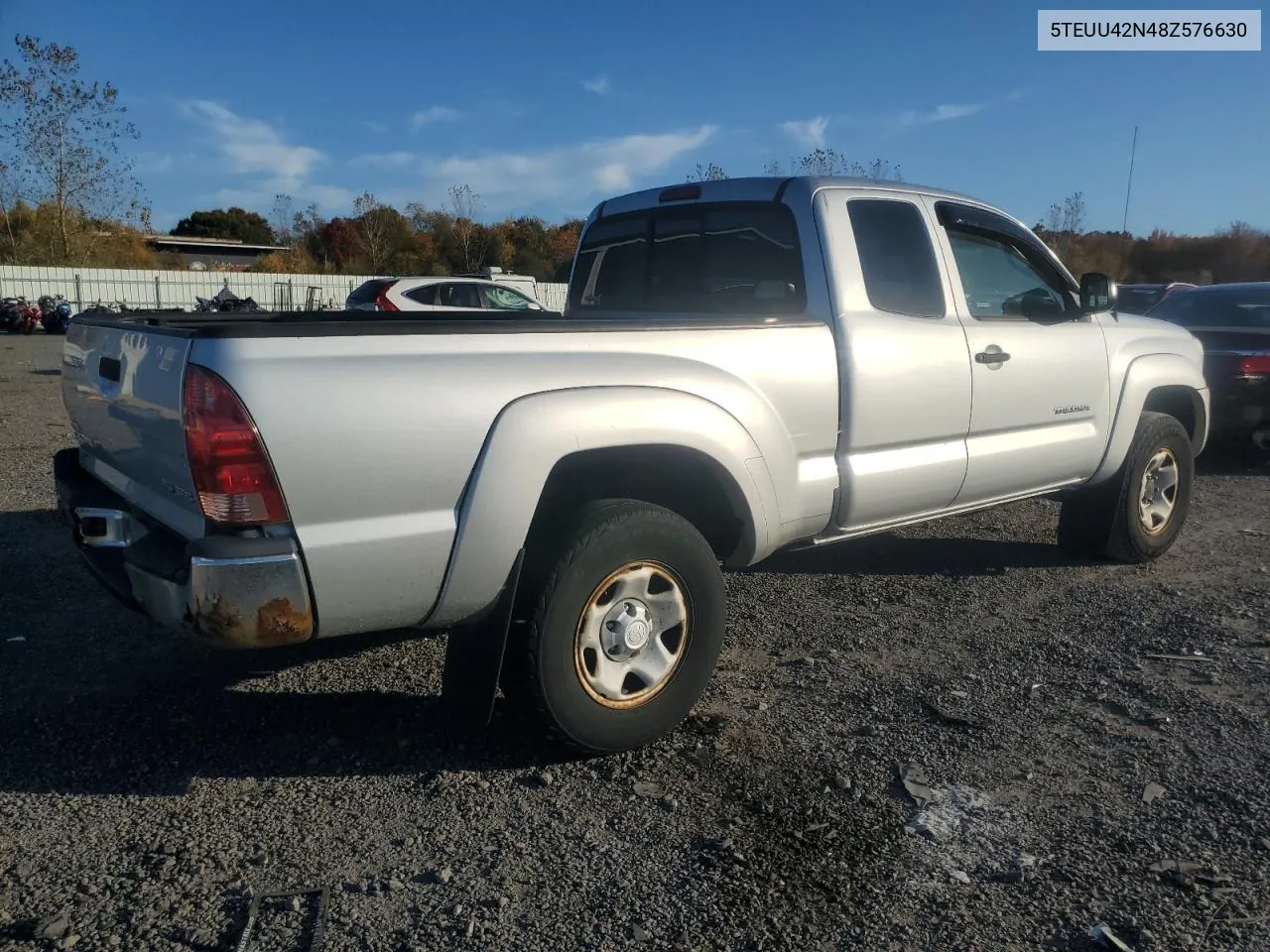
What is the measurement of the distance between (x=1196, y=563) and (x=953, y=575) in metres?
1.56

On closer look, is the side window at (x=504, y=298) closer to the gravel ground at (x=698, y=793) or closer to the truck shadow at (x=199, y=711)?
the gravel ground at (x=698, y=793)

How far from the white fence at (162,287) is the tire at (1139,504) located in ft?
102

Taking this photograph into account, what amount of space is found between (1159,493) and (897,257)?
2.62 m

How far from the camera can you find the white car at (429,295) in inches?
643

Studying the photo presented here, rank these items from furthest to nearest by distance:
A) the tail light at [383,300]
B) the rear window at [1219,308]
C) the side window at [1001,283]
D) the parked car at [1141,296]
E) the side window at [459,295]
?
the side window at [459,295] < the tail light at [383,300] < the parked car at [1141,296] < the rear window at [1219,308] < the side window at [1001,283]

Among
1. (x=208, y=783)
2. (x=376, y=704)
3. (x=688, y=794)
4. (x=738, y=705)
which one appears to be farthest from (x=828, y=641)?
(x=208, y=783)

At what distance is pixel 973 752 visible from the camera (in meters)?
3.45

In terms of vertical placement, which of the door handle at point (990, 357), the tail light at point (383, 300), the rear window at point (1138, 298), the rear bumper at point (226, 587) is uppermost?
the rear window at point (1138, 298)

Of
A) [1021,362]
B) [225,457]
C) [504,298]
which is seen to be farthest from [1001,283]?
[504,298]

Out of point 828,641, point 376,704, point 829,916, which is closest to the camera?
point 829,916

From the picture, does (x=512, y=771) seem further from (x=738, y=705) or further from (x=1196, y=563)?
(x=1196, y=563)

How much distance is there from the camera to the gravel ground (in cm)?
254

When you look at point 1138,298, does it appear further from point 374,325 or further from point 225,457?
point 225,457

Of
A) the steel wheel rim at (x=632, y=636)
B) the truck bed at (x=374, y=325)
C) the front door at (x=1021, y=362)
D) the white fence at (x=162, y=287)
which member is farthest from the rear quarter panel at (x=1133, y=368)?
the white fence at (x=162, y=287)
